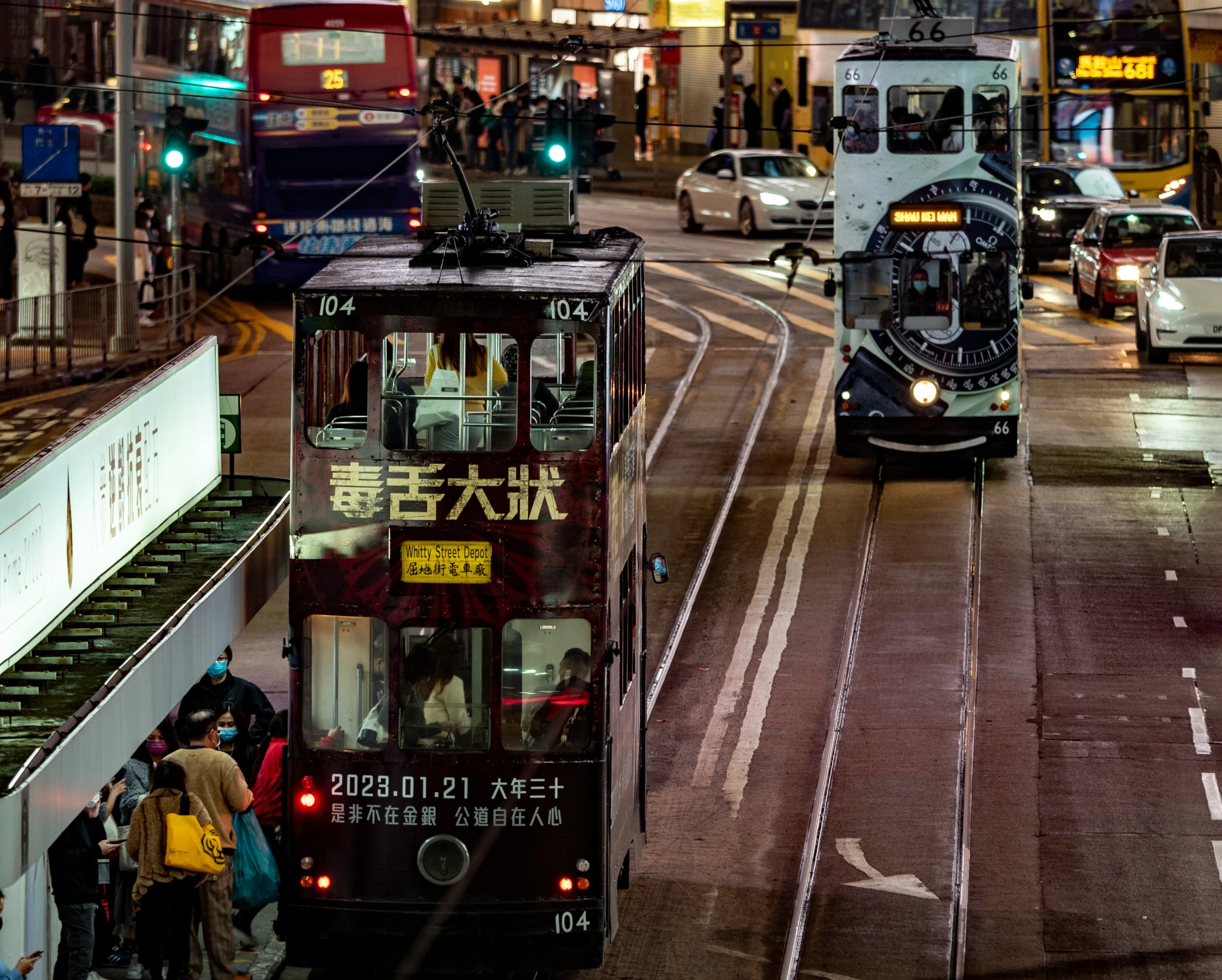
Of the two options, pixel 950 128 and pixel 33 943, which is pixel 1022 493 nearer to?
pixel 950 128

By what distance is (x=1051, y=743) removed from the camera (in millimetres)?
15672

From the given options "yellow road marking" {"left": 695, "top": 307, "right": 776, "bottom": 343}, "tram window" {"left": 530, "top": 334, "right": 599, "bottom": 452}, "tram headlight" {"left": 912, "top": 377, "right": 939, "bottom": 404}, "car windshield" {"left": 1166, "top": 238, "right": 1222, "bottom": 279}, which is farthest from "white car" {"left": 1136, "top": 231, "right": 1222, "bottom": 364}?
"tram window" {"left": 530, "top": 334, "right": 599, "bottom": 452}

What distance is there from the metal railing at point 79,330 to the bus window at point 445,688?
1649 centimetres

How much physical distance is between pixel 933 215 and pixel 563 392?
1197cm

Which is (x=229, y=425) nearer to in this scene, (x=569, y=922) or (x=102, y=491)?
(x=102, y=491)

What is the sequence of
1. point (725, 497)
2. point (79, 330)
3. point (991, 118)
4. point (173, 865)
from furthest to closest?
point (79, 330) < point (725, 497) < point (991, 118) < point (173, 865)

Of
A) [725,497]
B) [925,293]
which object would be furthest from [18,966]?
[925,293]

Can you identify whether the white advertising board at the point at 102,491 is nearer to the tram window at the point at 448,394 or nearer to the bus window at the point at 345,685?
the bus window at the point at 345,685

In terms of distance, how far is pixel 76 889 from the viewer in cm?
1045

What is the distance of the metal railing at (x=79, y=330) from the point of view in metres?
27.5

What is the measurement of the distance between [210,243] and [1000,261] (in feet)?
54.4

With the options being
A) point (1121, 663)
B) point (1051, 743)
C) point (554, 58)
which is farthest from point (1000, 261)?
point (554, 58)

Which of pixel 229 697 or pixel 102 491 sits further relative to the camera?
pixel 229 697

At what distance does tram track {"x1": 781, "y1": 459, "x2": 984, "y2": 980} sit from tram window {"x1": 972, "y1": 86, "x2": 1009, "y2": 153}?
4.16m
